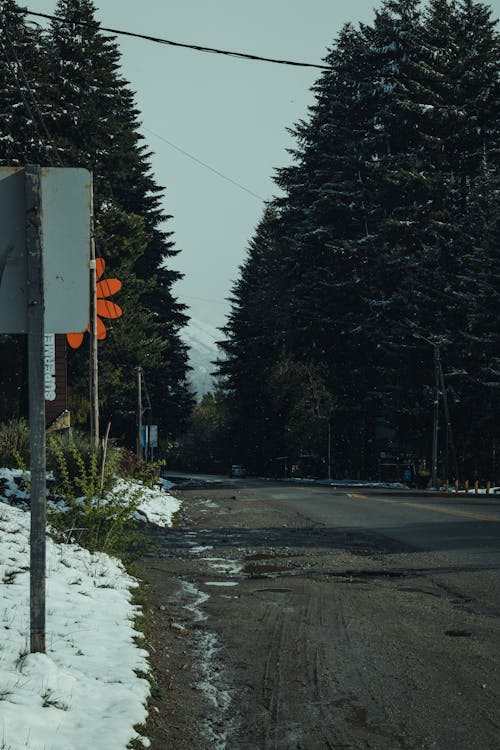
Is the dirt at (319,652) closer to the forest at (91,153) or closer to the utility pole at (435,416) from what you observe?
the forest at (91,153)

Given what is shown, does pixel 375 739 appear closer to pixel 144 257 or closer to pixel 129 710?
pixel 129 710

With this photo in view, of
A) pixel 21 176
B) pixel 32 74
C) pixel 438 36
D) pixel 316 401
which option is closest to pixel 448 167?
pixel 438 36

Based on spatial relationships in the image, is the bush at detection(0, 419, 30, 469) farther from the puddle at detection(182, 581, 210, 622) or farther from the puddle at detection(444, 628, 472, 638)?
the puddle at detection(444, 628, 472, 638)

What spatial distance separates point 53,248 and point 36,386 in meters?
0.86

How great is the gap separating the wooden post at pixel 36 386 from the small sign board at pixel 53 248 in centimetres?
4

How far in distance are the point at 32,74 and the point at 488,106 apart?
26450 millimetres

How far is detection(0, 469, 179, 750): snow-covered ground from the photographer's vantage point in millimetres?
4527

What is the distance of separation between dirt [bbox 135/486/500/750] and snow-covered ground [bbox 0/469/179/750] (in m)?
0.25

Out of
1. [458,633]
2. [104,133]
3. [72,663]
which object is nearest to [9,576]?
[72,663]

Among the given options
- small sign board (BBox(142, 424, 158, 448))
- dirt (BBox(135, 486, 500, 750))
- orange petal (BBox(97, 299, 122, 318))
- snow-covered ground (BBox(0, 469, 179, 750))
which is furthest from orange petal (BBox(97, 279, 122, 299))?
small sign board (BBox(142, 424, 158, 448))

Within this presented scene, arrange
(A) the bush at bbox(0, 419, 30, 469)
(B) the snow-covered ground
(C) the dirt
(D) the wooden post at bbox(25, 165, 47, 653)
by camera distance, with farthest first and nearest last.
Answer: (A) the bush at bbox(0, 419, 30, 469)
(D) the wooden post at bbox(25, 165, 47, 653)
(C) the dirt
(B) the snow-covered ground

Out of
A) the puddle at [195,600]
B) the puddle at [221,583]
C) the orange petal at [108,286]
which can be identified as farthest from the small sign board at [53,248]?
the orange petal at [108,286]

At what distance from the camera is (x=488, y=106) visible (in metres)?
52.6

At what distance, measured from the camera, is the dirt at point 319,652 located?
5039 mm
